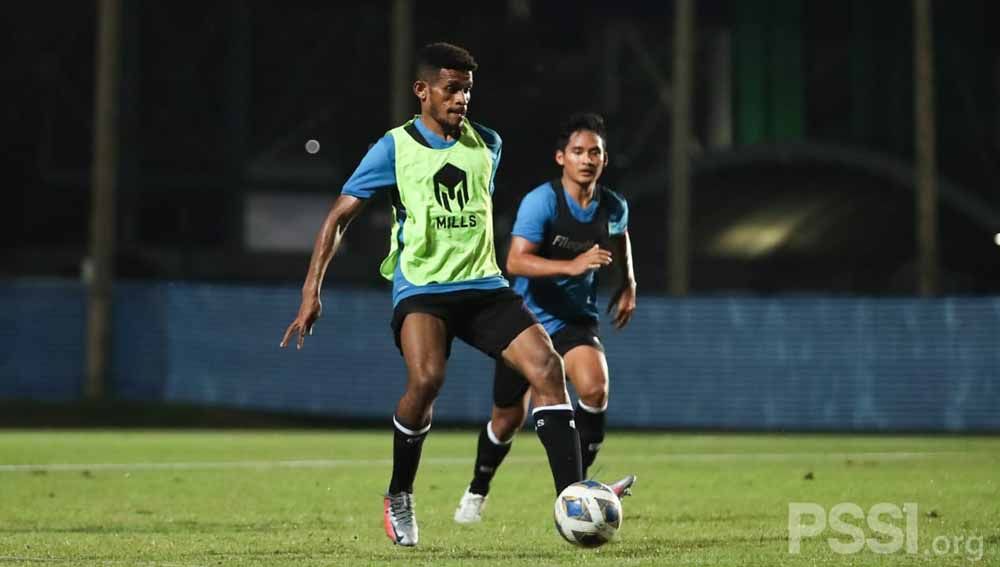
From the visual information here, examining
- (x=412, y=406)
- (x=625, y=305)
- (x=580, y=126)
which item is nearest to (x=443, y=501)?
(x=625, y=305)

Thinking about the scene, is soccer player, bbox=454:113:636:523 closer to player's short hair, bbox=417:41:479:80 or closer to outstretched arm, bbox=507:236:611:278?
outstretched arm, bbox=507:236:611:278

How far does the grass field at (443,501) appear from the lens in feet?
30.3

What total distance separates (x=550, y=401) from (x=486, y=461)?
2.11 meters

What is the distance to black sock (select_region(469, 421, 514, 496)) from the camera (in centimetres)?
1123

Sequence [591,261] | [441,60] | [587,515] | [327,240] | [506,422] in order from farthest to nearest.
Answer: [506,422] < [591,261] < [441,60] < [327,240] < [587,515]

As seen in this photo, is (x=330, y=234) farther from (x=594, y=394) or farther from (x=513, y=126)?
(x=513, y=126)

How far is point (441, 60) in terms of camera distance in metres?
9.49

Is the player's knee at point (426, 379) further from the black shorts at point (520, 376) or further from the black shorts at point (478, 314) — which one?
the black shorts at point (520, 376)

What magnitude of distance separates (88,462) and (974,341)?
1266 cm

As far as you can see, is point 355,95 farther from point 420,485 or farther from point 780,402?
point 420,485

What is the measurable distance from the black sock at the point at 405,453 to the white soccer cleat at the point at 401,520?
1.7 inches

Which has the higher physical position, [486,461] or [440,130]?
[440,130]

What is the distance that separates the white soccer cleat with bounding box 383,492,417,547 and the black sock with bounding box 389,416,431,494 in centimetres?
4

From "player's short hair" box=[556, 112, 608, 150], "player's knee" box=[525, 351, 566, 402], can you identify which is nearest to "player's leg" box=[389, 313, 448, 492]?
"player's knee" box=[525, 351, 566, 402]
